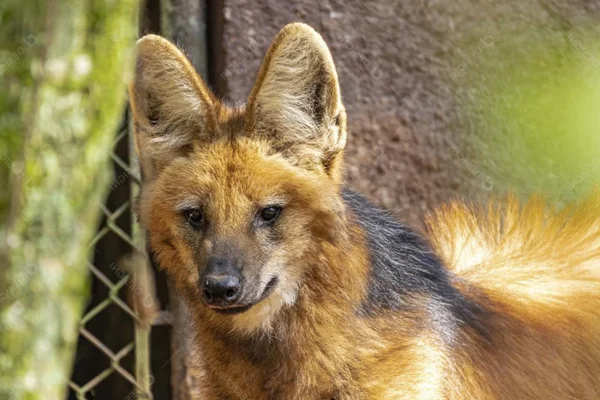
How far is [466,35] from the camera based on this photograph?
424cm

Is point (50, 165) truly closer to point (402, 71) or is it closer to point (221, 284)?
point (402, 71)

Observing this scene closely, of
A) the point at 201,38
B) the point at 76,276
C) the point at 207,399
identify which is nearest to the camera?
the point at 207,399

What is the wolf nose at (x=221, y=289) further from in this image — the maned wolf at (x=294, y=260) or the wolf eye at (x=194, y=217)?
the wolf eye at (x=194, y=217)

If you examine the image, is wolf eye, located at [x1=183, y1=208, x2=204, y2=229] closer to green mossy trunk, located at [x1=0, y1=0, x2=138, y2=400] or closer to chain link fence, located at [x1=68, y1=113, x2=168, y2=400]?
chain link fence, located at [x1=68, y1=113, x2=168, y2=400]

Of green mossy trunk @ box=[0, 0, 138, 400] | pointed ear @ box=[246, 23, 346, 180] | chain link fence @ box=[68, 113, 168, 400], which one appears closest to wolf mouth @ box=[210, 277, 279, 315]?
pointed ear @ box=[246, 23, 346, 180]

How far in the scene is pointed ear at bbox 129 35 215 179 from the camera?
9.70ft

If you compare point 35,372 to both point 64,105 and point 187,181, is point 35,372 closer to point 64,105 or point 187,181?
point 64,105

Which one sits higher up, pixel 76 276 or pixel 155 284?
pixel 155 284

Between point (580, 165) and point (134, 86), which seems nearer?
point (134, 86)

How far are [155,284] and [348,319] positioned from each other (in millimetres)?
1539

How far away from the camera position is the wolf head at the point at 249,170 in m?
2.87

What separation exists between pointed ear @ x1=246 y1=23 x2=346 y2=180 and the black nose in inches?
17.6

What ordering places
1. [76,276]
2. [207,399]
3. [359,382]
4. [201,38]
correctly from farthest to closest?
1. [76,276]
2. [201,38]
3. [207,399]
4. [359,382]

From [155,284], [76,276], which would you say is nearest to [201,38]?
[155,284]
